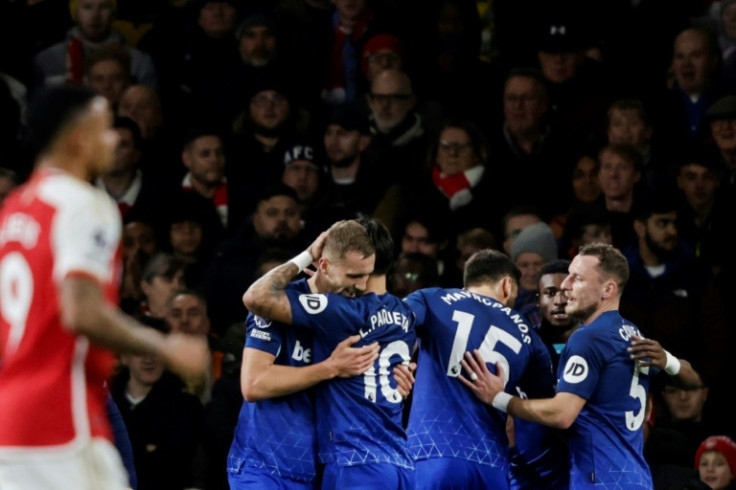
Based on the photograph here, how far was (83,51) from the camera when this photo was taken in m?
13.4

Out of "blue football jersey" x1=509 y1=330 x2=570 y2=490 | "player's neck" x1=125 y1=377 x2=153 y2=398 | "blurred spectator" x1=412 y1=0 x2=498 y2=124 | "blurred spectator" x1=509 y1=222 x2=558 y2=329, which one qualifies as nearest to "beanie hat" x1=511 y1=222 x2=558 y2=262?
"blurred spectator" x1=509 y1=222 x2=558 y2=329

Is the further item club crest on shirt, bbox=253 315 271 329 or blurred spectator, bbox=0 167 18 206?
blurred spectator, bbox=0 167 18 206

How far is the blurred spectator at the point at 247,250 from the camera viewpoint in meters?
11.1

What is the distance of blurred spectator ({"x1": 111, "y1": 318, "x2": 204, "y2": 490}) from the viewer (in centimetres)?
Result: 980

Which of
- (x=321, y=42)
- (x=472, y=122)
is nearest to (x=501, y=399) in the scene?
(x=472, y=122)

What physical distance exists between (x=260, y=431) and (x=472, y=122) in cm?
598

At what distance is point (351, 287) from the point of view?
24.0 feet

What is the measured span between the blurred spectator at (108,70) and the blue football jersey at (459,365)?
6.17 meters

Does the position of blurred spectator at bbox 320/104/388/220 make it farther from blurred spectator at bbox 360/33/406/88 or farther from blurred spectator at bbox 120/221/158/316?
blurred spectator at bbox 120/221/158/316

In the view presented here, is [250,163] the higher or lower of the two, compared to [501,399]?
higher

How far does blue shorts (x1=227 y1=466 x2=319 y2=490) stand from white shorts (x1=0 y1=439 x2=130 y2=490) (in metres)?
2.79

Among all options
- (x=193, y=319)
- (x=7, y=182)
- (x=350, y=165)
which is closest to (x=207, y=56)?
(x=350, y=165)

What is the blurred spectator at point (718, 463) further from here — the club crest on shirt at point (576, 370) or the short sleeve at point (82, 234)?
the short sleeve at point (82, 234)

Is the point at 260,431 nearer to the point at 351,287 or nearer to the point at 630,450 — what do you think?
the point at 351,287
